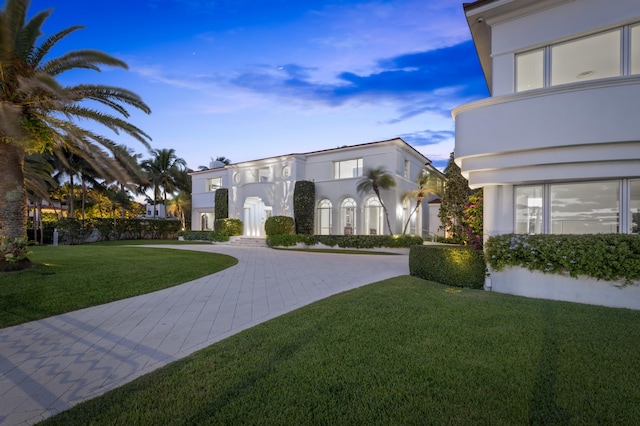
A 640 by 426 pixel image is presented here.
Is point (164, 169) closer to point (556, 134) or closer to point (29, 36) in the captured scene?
point (29, 36)

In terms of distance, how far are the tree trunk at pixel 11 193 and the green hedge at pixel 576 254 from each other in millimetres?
12413

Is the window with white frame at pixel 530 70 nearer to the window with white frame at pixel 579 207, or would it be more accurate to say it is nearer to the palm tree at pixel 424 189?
the window with white frame at pixel 579 207

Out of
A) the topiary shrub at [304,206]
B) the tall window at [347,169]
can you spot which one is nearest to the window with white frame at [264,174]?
the topiary shrub at [304,206]

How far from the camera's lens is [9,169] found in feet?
28.2

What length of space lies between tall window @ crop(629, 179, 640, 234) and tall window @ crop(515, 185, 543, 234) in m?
1.55

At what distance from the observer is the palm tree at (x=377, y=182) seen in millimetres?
19875

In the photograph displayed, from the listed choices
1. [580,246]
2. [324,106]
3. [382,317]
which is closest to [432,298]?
[382,317]

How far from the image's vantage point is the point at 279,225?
22.8 metres

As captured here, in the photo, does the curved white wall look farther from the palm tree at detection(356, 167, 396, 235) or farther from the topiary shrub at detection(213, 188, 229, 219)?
the topiary shrub at detection(213, 188, 229, 219)

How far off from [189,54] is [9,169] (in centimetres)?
743

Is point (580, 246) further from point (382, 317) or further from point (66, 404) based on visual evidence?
point (66, 404)

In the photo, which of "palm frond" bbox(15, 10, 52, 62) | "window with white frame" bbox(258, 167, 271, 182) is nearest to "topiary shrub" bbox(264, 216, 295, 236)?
"window with white frame" bbox(258, 167, 271, 182)

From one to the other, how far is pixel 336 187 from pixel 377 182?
3.96 meters

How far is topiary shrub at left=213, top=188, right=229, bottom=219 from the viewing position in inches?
1137
